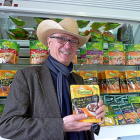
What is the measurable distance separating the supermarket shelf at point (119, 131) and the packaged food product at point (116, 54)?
30.6 inches

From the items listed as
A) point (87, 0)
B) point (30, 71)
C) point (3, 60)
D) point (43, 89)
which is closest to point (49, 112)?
point (43, 89)

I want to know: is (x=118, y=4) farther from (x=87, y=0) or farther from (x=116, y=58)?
(x=116, y=58)

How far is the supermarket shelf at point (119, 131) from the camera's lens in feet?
5.12

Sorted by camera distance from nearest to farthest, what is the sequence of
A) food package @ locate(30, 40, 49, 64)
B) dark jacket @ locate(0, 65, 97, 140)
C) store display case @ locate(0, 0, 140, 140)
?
dark jacket @ locate(0, 65, 97, 140), store display case @ locate(0, 0, 140, 140), food package @ locate(30, 40, 49, 64)

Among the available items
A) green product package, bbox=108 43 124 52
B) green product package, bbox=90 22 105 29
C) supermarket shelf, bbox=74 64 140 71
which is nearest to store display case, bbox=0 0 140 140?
green product package, bbox=90 22 105 29

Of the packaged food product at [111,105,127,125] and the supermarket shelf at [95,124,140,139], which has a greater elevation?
the packaged food product at [111,105,127,125]

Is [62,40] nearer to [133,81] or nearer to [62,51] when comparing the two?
[62,51]

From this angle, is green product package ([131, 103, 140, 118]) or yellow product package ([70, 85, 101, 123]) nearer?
yellow product package ([70, 85, 101, 123])

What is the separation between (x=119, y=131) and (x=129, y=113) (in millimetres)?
297

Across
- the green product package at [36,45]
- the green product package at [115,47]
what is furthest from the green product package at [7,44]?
the green product package at [115,47]

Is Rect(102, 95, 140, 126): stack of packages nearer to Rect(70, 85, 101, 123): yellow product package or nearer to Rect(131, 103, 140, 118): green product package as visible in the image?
Rect(131, 103, 140, 118): green product package

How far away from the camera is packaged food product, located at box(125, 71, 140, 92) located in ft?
6.25

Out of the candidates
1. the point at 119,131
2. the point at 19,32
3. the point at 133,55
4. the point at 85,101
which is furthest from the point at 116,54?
the point at 19,32

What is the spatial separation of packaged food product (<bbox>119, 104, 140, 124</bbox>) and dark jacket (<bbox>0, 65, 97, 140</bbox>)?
2.51ft
